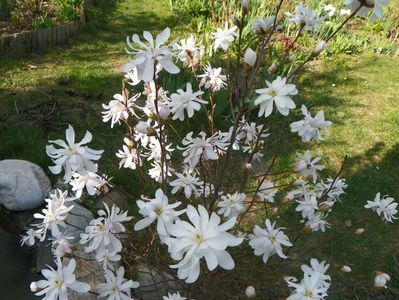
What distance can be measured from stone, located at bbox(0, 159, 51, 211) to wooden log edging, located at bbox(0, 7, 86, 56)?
8.32 feet

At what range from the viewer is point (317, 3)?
6852 millimetres

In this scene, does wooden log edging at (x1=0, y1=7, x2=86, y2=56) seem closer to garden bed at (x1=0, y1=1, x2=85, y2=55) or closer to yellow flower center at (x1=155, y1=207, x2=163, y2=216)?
garden bed at (x1=0, y1=1, x2=85, y2=55)

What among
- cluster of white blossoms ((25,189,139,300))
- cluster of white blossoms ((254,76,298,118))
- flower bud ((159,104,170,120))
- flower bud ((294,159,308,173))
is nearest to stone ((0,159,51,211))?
cluster of white blossoms ((25,189,139,300))

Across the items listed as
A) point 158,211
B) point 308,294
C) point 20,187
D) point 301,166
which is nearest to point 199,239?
point 158,211

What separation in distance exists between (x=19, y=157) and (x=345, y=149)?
3134 mm

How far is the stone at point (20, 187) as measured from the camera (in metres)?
3.20

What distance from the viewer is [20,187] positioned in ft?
10.5

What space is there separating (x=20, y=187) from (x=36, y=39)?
2.99 meters

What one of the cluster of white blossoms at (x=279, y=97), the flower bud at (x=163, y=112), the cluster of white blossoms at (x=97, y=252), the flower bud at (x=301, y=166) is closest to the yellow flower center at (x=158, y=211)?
the cluster of white blossoms at (x=97, y=252)

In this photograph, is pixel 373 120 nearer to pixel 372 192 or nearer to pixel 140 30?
pixel 372 192

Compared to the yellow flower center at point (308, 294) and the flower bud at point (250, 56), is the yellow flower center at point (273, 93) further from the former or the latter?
the yellow flower center at point (308, 294)

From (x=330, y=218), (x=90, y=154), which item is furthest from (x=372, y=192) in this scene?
(x=90, y=154)

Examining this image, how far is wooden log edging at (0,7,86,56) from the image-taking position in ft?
17.3

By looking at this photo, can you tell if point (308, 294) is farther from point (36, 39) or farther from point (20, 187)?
point (36, 39)
